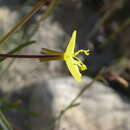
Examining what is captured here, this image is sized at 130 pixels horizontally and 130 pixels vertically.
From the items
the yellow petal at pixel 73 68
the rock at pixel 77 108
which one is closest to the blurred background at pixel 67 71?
the rock at pixel 77 108

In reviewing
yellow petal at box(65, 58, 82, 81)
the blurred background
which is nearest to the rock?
the blurred background

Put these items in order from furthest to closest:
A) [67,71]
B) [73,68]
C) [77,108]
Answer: [67,71], [77,108], [73,68]

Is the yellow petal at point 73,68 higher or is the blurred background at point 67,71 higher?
the yellow petal at point 73,68

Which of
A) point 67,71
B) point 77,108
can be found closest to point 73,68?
point 77,108

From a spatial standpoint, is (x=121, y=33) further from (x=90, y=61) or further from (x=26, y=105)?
(x=26, y=105)

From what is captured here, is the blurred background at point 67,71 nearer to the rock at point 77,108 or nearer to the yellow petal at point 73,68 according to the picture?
the rock at point 77,108

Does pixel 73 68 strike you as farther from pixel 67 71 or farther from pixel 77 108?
pixel 67 71

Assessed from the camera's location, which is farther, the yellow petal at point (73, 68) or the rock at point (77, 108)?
the rock at point (77, 108)
